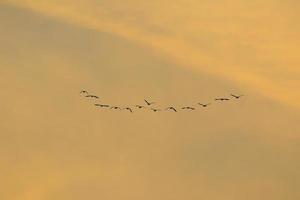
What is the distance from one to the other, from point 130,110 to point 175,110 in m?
4.11

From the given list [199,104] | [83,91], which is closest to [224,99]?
[199,104]

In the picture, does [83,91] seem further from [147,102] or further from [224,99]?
[224,99]

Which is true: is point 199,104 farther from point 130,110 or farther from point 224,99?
point 130,110

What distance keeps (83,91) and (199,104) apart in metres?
10.6

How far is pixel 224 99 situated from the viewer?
5056 centimetres

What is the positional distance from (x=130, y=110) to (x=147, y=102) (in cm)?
189

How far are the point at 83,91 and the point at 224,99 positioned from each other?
12548 millimetres

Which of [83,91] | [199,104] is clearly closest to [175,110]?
[199,104]

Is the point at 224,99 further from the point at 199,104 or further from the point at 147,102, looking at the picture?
the point at 147,102

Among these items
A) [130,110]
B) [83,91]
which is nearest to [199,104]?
[130,110]

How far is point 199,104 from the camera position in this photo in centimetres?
5206

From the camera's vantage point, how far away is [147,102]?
168 ft

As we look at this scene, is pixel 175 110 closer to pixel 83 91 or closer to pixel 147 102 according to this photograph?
pixel 147 102

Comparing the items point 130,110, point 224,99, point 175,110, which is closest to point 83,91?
point 130,110
